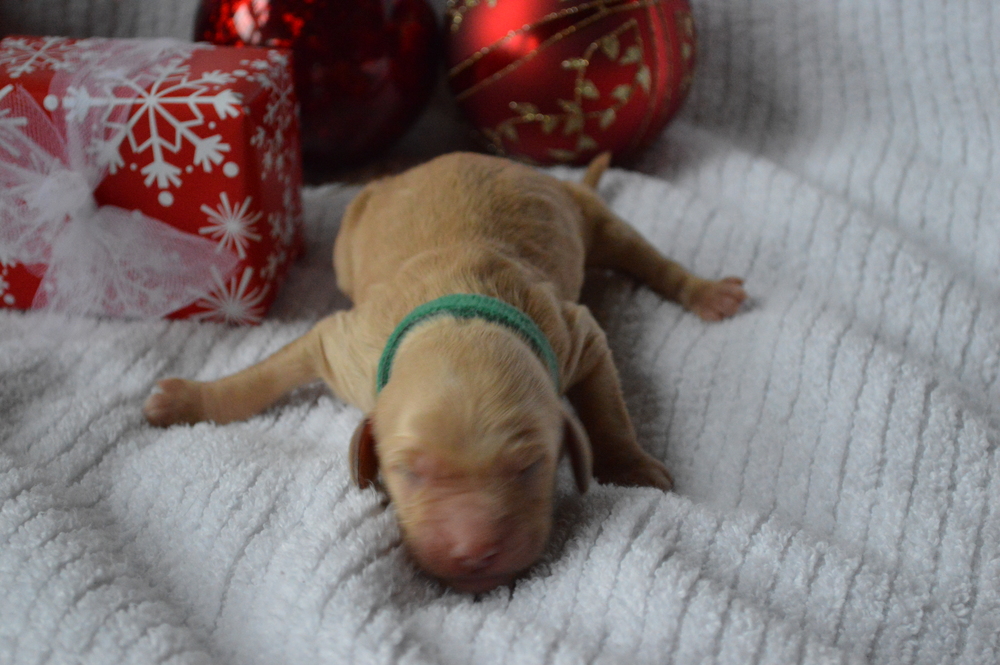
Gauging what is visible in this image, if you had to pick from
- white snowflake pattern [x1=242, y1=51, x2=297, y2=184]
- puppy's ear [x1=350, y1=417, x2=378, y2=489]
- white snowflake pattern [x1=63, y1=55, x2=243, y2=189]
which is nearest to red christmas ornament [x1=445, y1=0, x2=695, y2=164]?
white snowflake pattern [x1=242, y1=51, x2=297, y2=184]

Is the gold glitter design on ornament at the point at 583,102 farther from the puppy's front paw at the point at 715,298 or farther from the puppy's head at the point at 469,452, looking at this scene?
the puppy's head at the point at 469,452

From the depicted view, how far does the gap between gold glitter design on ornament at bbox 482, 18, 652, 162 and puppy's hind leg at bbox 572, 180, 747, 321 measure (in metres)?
0.26

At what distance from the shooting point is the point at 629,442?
1.49m

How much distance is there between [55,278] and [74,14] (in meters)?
1.02

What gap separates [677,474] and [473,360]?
53 cm

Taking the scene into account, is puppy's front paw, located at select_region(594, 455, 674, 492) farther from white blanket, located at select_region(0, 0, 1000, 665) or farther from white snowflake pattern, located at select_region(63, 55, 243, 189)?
white snowflake pattern, located at select_region(63, 55, 243, 189)

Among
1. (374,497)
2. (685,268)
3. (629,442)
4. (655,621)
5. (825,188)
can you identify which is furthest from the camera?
(825,188)

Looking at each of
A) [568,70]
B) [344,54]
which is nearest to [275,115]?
[344,54]

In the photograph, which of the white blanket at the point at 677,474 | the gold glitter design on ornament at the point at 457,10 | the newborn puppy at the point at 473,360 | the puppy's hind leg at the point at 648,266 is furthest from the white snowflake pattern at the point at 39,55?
the puppy's hind leg at the point at 648,266

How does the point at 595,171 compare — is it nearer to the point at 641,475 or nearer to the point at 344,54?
the point at 344,54

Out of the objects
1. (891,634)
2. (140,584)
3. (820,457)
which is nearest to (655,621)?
(891,634)

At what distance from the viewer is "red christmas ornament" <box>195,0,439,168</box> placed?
79.0 inches

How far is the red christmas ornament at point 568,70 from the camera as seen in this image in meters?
2.04

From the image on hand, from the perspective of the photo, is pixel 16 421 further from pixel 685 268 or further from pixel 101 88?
pixel 685 268
